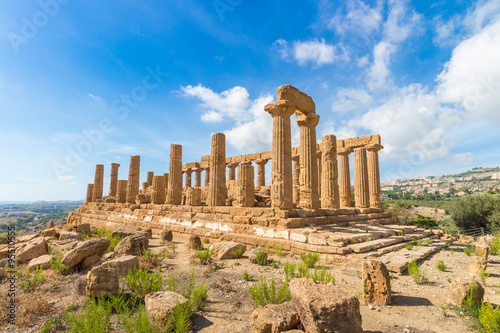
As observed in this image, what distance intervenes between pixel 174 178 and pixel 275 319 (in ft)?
46.0

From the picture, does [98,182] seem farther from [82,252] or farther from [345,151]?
[345,151]

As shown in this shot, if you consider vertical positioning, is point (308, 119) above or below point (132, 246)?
above

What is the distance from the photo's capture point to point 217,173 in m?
13.6

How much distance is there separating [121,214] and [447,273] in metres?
17.4

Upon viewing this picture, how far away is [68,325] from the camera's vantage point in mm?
3359

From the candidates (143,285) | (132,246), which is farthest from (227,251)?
(143,285)

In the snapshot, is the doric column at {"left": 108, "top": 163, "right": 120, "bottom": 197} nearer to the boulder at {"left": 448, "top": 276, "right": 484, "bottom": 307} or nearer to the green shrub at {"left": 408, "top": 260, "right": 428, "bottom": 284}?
the green shrub at {"left": 408, "top": 260, "right": 428, "bottom": 284}

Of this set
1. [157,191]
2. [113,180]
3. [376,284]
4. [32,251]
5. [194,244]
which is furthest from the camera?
[113,180]

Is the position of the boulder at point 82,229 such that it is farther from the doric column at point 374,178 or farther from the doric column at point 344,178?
the doric column at point 374,178

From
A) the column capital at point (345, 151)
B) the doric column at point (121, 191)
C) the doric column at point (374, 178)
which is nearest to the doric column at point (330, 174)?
the column capital at point (345, 151)

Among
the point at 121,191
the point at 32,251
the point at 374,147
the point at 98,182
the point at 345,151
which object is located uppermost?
the point at 374,147

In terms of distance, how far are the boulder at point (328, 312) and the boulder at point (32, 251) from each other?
8.48 m

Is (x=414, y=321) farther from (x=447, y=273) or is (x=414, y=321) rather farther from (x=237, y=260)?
(x=237, y=260)

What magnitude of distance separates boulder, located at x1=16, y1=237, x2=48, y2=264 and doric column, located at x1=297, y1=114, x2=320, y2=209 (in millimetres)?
9597
